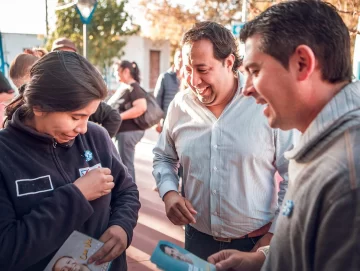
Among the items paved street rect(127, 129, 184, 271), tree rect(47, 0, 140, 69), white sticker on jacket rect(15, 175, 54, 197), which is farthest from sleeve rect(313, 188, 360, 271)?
tree rect(47, 0, 140, 69)

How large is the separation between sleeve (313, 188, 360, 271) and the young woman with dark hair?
97 cm

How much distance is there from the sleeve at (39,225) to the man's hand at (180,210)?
0.55 metres

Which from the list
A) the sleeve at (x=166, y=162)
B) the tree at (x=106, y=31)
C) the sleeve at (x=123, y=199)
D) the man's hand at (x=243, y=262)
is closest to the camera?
the man's hand at (x=243, y=262)

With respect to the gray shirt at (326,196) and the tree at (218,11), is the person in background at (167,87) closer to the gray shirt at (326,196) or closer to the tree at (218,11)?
the gray shirt at (326,196)

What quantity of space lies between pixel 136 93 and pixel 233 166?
314cm

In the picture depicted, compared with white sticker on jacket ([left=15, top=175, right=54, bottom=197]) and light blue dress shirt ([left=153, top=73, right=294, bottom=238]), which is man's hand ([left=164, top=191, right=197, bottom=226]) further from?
white sticker on jacket ([left=15, top=175, right=54, bottom=197])

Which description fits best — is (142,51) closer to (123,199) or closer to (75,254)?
(123,199)

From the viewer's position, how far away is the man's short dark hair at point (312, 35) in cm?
104

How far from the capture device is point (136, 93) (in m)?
4.94

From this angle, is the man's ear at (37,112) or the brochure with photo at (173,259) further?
the man's ear at (37,112)

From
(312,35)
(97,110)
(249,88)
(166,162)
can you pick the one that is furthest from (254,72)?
(97,110)

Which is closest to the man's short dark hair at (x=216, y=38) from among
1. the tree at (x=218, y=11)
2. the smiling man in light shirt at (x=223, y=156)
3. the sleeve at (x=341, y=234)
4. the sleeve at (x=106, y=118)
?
the smiling man in light shirt at (x=223, y=156)

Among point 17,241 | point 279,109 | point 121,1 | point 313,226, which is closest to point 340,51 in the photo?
point 279,109

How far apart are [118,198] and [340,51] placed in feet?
4.12
